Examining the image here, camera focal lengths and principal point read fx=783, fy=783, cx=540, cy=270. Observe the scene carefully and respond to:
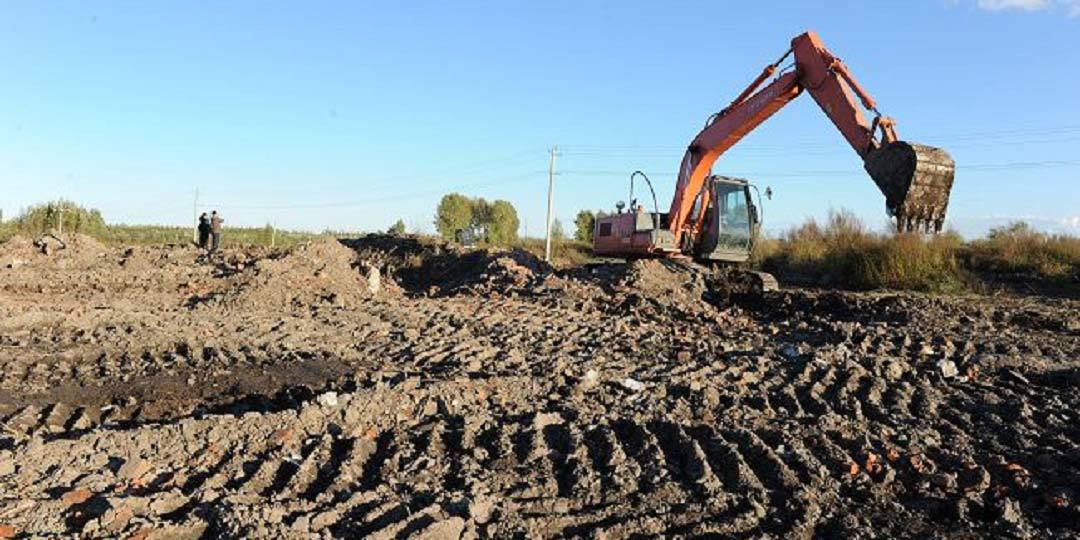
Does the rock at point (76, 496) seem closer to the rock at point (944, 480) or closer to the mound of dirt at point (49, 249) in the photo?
the rock at point (944, 480)

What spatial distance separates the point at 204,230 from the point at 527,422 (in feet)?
64.5

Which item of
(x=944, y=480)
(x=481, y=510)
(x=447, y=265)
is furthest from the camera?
(x=447, y=265)

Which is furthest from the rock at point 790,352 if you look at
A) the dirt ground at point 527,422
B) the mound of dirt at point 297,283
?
the mound of dirt at point 297,283

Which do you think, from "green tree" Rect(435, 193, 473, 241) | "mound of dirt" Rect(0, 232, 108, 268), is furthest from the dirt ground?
"green tree" Rect(435, 193, 473, 241)

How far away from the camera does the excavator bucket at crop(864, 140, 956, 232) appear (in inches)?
409

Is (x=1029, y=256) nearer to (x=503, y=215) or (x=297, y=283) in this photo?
(x=297, y=283)

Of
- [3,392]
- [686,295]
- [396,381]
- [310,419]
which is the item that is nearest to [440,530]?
[310,419]

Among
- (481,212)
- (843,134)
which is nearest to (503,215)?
(481,212)

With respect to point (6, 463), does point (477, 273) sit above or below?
above

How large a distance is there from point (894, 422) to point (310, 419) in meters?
4.13

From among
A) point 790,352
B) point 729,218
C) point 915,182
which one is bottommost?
point 790,352

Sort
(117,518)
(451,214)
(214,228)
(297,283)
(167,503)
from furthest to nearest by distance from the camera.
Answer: (451,214) → (214,228) → (297,283) → (167,503) → (117,518)

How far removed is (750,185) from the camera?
47.4 ft

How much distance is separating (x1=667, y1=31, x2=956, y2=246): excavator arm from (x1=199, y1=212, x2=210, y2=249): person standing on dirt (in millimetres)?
13725
